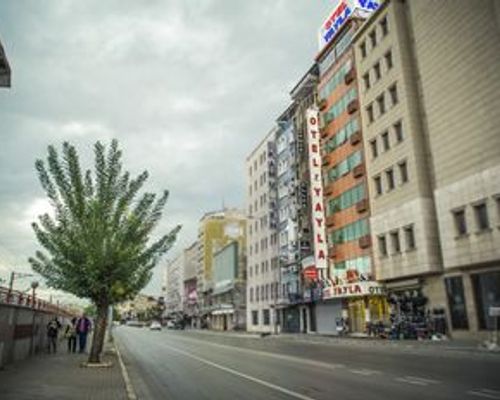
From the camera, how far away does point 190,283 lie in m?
158

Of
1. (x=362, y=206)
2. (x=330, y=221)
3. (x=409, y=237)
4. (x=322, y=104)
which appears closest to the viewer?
(x=409, y=237)

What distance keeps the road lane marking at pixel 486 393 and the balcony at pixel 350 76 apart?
40934 millimetres

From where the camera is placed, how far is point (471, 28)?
33.8m

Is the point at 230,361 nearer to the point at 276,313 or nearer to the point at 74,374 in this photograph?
the point at 74,374

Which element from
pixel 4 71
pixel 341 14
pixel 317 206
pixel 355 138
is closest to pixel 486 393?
pixel 4 71

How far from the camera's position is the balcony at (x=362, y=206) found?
4584 cm

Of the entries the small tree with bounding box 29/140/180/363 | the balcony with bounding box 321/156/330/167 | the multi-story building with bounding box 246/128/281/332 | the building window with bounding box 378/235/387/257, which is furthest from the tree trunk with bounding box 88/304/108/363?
the multi-story building with bounding box 246/128/281/332

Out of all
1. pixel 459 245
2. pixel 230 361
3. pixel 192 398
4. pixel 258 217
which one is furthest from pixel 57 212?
pixel 258 217

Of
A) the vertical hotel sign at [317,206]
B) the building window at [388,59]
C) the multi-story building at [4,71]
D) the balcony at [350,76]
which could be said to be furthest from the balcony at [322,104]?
the multi-story building at [4,71]

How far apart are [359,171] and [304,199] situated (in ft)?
46.7

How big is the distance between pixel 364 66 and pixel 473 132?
16043mm

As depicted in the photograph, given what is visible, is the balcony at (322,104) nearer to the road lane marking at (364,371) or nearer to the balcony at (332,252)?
the balcony at (332,252)

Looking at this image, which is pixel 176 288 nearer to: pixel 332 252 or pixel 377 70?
pixel 332 252

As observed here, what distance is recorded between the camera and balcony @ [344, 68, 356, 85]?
161ft
